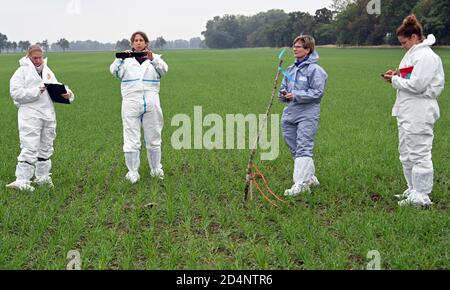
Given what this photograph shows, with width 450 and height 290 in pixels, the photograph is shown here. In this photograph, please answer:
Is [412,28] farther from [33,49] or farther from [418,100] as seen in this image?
[33,49]

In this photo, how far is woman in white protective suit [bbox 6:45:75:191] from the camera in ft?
19.6

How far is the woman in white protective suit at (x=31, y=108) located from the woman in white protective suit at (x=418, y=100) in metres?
4.50

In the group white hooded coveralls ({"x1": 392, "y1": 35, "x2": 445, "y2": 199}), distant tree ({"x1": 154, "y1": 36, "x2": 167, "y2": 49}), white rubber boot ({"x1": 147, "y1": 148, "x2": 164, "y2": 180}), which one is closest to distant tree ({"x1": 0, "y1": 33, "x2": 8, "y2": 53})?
distant tree ({"x1": 154, "y1": 36, "x2": 167, "y2": 49})

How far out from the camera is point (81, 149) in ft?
30.2

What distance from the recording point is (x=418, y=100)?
5176mm

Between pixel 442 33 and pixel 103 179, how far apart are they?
6227cm

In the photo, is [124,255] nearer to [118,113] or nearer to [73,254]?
[73,254]

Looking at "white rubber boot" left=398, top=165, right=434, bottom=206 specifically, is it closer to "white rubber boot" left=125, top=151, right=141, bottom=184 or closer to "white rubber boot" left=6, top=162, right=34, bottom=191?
"white rubber boot" left=125, top=151, right=141, bottom=184

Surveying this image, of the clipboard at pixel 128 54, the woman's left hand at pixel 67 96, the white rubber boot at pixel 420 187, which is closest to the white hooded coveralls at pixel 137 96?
the clipboard at pixel 128 54

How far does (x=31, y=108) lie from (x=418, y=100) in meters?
4.98

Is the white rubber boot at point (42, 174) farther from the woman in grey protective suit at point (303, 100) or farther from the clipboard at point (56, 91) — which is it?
the woman in grey protective suit at point (303, 100)

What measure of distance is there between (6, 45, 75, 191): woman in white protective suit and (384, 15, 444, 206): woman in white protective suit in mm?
4498
